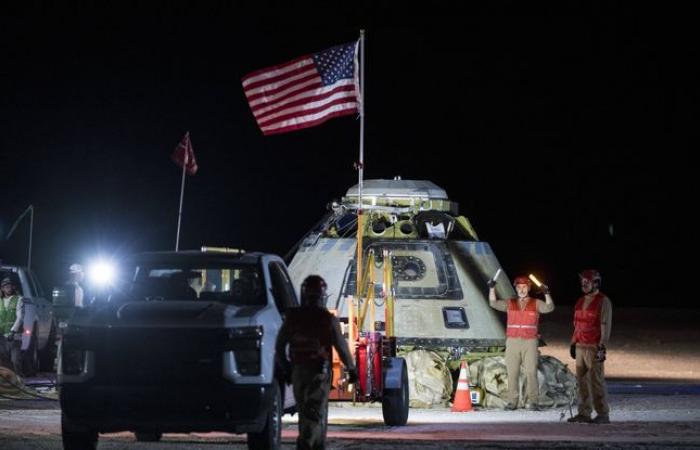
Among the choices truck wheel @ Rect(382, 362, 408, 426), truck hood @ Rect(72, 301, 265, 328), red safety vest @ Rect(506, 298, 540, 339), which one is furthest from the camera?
red safety vest @ Rect(506, 298, 540, 339)

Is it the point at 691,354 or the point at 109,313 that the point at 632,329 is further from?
the point at 109,313

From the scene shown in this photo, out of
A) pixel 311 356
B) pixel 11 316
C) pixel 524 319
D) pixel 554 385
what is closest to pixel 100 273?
pixel 11 316

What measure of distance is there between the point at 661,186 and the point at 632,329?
135 feet

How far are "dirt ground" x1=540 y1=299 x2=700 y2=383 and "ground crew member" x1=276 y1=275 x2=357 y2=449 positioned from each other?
16.3 meters

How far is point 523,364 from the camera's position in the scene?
20.0m

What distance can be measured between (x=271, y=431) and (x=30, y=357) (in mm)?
12575

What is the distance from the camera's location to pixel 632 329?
144 ft

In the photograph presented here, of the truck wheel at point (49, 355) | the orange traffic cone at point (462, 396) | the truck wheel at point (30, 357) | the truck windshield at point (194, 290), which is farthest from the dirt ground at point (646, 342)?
the truck windshield at point (194, 290)

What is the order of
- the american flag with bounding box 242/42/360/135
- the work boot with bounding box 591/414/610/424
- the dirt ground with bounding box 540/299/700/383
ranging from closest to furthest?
the work boot with bounding box 591/414/610/424 → the american flag with bounding box 242/42/360/135 → the dirt ground with bounding box 540/299/700/383

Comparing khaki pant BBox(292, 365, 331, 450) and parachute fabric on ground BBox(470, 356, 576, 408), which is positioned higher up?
khaki pant BBox(292, 365, 331, 450)

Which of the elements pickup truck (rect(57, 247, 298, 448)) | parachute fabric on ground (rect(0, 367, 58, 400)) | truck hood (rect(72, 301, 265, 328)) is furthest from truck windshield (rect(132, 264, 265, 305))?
parachute fabric on ground (rect(0, 367, 58, 400))

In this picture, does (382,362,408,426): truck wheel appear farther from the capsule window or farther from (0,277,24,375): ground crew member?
(0,277,24,375): ground crew member

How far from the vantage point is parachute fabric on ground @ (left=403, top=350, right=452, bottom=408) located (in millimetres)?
20391

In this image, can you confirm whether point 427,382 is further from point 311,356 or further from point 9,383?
point 311,356
